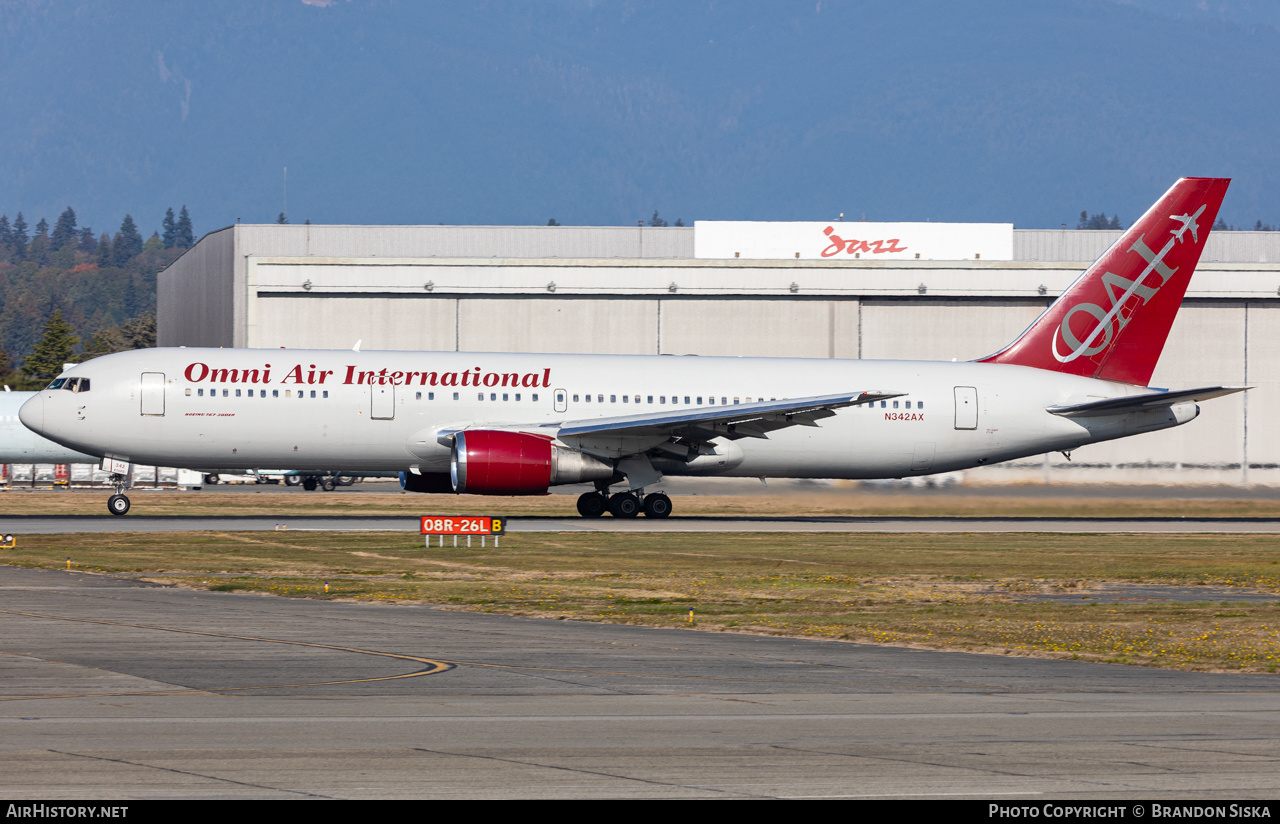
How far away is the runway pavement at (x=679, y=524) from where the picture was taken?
112ft

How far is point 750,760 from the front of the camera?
388 inches

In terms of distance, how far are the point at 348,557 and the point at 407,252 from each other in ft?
141

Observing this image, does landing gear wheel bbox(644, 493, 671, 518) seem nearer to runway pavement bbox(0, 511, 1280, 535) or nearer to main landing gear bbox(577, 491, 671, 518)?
main landing gear bbox(577, 491, 671, 518)

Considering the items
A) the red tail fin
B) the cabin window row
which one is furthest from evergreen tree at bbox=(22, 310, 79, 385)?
the red tail fin

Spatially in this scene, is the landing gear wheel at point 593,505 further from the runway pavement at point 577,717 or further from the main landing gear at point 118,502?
the runway pavement at point 577,717

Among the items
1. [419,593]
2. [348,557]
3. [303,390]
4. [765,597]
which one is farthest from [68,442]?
[765,597]

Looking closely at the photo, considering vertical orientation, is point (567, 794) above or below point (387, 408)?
below

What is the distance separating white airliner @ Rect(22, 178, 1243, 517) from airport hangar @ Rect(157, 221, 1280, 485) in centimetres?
2287

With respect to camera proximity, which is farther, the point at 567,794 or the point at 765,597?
the point at 765,597

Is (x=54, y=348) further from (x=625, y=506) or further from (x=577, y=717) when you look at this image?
(x=577, y=717)

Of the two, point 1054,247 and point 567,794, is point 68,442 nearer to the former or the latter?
point 567,794

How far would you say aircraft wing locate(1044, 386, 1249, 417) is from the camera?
38.4 m

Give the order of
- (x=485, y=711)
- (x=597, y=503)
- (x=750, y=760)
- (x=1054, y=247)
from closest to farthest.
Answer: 1. (x=750, y=760)
2. (x=485, y=711)
3. (x=597, y=503)
4. (x=1054, y=247)

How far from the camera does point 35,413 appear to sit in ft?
121
